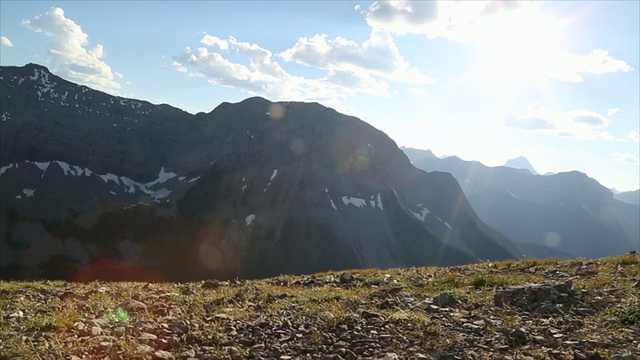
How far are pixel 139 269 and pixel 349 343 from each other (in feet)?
642

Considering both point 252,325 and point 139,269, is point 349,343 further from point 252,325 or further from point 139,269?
point 139,269

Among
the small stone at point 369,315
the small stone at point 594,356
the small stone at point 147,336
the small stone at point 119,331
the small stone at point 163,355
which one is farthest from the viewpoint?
the small stone at point 369,315

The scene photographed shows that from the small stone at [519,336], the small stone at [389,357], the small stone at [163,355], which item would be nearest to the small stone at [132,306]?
the small stone at [163,355]

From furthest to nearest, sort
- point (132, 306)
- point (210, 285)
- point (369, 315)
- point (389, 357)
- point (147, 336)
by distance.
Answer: point (210, 285), point (369, 315), point (132, 306), point (147, 336), point (389, 357)

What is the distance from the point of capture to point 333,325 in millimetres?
10180

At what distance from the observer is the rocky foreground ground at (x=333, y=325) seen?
7.90m

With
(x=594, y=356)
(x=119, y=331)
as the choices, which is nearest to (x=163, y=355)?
(x=119, y=331)

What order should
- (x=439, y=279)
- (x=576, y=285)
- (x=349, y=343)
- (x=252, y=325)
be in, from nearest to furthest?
(x=349, y=343)
(x=252, y=325)
(x=576, y=285)
(x=439, y=279)

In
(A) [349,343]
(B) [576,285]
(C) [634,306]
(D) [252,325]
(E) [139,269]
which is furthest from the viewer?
(E) [139,269]

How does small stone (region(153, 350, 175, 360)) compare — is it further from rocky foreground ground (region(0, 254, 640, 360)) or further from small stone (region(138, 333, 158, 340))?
small stone (region(138, 333, 158, 340))

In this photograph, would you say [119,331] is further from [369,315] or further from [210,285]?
[210,285]

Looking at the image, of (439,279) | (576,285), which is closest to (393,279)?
(439,279)

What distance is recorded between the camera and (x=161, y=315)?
1031 cm

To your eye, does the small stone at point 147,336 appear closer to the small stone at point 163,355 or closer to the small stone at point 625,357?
the small stone at point 163,355
